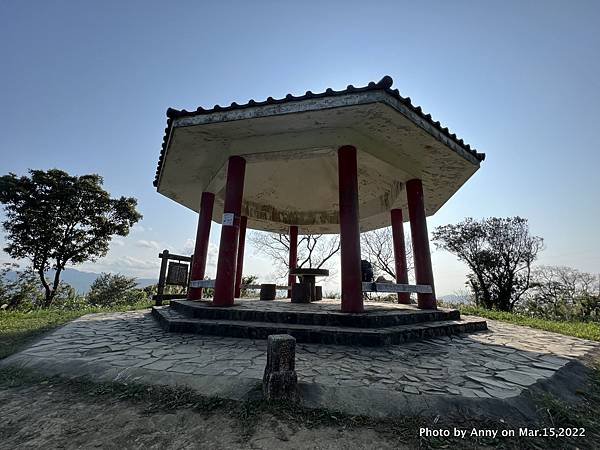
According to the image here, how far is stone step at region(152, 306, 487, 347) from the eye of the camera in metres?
4.25

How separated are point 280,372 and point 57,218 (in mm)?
19204

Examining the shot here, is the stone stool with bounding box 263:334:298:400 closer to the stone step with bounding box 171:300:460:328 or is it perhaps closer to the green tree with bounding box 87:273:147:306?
the stone step with bounding box 171:300:460:328

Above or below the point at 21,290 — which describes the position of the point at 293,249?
above

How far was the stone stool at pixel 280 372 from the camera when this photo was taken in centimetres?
237

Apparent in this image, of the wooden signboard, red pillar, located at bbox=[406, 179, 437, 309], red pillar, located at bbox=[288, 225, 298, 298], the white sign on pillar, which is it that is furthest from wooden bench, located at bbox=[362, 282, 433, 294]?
the wooden signboard

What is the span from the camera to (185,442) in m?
1.89

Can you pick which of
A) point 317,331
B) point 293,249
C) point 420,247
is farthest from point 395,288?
point 293,249

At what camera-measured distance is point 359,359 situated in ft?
11.6

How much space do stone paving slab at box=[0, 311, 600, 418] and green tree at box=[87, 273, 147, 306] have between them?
48.8 feet

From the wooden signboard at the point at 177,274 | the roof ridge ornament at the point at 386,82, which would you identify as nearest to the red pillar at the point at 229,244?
the roof ridge ornament at the point at 386,82

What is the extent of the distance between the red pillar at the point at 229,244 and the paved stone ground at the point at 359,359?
122 cm

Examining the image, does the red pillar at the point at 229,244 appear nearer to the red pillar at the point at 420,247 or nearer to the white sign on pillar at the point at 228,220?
the white sign on pillar at the point at 228,220

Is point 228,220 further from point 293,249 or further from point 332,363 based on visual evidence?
point 293,249

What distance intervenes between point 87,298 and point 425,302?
20353 millimetres
